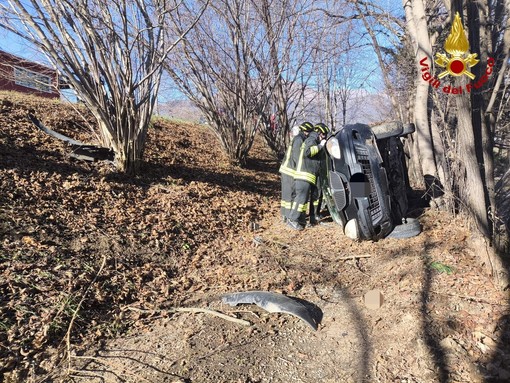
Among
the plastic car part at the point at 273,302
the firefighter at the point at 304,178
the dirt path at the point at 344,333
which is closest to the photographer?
the dirt path at the point at 344,333

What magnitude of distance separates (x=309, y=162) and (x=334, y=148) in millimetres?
1221

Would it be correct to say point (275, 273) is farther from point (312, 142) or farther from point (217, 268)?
point (312, 142)

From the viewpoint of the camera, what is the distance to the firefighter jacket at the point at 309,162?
5328mm

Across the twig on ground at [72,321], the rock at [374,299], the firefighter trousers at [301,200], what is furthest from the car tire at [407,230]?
the twig on ground at [72,321]

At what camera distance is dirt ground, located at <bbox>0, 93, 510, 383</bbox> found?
8.07 ft

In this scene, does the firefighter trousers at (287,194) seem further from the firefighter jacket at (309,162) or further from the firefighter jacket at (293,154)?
the firefighter jacket at (309,162)

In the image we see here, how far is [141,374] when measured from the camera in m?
2.41

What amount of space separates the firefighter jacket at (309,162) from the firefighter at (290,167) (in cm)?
11

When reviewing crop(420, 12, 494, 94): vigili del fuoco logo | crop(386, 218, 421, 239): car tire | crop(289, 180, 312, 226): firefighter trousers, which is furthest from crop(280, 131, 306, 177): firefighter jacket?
crop(420, 12, 494, 94): vigili del fuoco logo

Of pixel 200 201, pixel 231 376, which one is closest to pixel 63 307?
pixel 231 376

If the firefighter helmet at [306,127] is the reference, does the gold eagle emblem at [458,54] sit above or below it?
above

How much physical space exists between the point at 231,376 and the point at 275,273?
1.61 meters

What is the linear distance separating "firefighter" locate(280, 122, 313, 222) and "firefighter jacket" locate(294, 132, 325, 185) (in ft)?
0.37

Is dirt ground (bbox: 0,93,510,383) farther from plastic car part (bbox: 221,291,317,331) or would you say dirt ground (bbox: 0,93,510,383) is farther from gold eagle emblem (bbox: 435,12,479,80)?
gold eagle emblem (bbox: 435,12,479,80)
